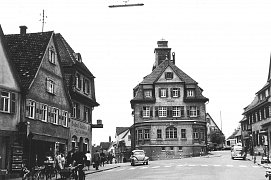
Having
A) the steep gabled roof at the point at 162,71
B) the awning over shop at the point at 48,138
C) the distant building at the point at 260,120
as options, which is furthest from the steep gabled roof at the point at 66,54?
the steep gabled roof at the point at 162,71

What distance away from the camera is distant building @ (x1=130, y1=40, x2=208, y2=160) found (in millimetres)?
64062

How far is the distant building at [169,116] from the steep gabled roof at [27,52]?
34.2 metres

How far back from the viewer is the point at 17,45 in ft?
105

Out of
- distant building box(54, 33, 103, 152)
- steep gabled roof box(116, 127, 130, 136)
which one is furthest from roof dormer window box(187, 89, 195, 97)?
steep gabled roof box(116, 127, 130, 136)

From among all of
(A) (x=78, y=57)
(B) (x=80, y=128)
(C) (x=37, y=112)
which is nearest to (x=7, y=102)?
(C) (x=37, y=112)

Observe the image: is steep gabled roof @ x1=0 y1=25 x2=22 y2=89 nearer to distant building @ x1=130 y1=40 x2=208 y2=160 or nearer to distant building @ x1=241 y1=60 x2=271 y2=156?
distant building @ x1=241 y1=60 x2=271 y2=156

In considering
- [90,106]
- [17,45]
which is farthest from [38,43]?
[90,106]

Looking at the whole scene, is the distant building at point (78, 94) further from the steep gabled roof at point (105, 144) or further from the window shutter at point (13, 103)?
the steep gabled roof at point (105, 144)

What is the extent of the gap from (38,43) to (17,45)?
1637mm

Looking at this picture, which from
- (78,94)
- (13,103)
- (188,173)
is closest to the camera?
(188,173)

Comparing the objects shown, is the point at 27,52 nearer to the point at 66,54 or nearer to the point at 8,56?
the point at 8,56

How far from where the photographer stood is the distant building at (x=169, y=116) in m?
64.1

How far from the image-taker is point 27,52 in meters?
31.4

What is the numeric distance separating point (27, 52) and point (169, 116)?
122ft
